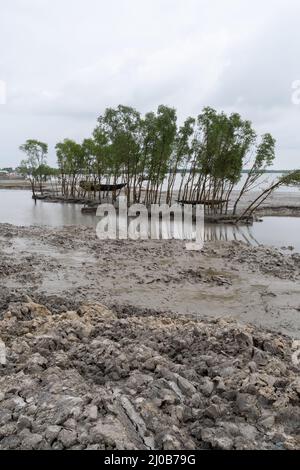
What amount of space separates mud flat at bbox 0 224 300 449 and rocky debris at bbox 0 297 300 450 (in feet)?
0.04

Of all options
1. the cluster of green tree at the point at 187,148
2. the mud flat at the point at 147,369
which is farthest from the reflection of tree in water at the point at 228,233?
the mud flat at the point at 147,369

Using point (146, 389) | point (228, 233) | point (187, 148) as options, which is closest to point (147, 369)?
point (146, 389)

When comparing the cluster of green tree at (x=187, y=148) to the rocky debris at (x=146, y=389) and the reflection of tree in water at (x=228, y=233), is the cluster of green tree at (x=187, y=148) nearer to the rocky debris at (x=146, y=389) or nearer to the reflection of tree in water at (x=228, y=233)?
the reflection of tree in water at (x=228, y=233)

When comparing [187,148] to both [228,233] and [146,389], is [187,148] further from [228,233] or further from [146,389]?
[146,389]

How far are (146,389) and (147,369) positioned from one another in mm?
567

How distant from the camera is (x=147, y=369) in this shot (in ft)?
16.2

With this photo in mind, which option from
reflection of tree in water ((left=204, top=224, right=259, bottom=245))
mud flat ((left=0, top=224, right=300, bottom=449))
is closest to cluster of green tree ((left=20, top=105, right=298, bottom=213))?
reflection of tree in water ((left=204, top=224, right=259, bottom=245))

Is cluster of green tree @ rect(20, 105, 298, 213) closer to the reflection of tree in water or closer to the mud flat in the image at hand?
the reflection of tree in water

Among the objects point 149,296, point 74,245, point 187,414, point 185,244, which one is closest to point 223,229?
point 185,244

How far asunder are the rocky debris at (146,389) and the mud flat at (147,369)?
0.01 m

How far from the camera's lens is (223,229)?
2661 cm
